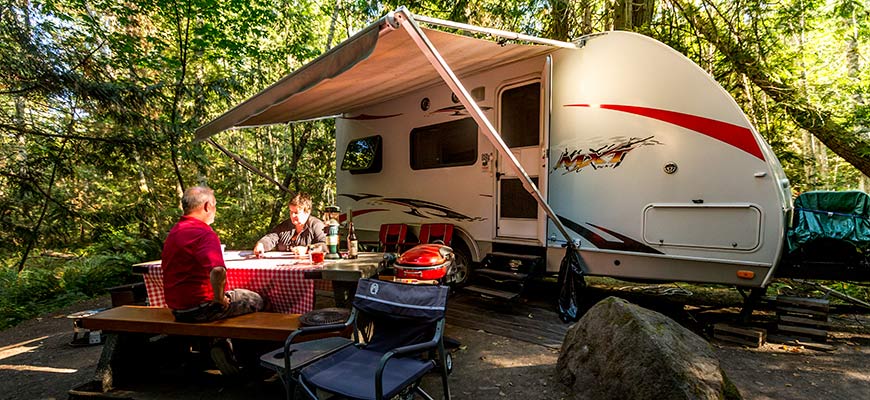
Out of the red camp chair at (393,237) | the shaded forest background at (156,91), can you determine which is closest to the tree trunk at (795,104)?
the shaded forest background at (156,91)

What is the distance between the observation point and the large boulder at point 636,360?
6.86ft

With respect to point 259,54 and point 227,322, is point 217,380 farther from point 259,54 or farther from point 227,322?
point 259,54

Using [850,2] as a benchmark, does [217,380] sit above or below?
below

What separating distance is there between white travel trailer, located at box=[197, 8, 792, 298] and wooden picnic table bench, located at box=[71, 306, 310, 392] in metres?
1.77

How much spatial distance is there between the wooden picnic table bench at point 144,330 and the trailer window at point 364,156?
350cm

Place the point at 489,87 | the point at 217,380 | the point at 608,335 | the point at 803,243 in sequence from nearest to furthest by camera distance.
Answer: the point at 608,335, the point at 217,380, the point at 803,243, the point at 489,87

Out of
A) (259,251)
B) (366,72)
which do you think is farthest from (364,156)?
(259,251)

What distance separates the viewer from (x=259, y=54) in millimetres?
8289

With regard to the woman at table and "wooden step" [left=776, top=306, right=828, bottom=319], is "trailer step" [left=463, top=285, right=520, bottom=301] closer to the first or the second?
the woman at table

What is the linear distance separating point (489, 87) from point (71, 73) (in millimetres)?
5319

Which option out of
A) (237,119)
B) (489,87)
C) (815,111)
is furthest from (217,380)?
(815,111)

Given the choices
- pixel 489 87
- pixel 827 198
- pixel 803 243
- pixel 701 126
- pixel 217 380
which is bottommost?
pixel 217 380

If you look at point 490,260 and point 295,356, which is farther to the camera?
point 490,260

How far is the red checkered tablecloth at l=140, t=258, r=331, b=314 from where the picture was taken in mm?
2957
